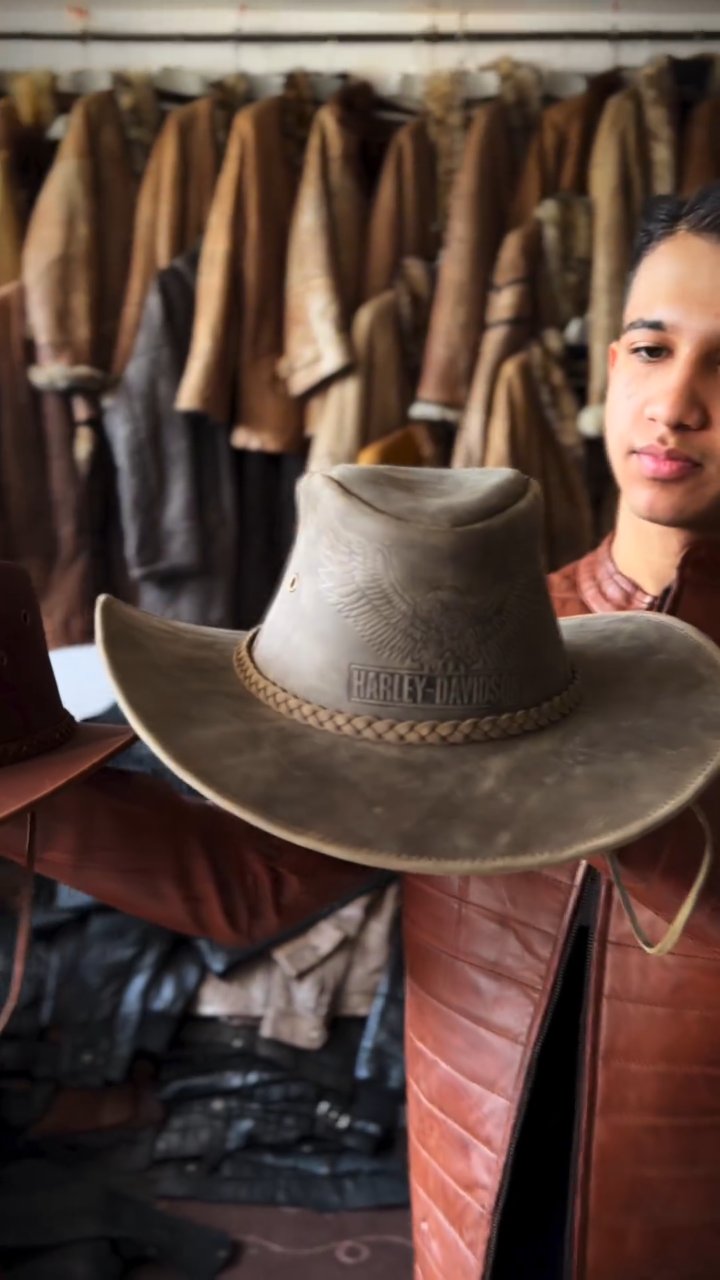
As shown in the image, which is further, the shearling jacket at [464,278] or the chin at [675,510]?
the shearling jacket at [464,278]

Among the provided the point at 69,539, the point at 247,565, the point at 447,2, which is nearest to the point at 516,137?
the point at 447,2

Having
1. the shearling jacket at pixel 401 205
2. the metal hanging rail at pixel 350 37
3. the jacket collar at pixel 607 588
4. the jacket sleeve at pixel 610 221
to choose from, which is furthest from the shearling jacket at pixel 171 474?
the jacket collar at pixel 607 588

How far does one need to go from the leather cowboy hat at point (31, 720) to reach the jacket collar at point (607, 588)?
0.46 m

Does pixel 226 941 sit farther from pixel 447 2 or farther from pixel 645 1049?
pixel 447 2

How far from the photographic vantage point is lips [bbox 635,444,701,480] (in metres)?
0.78

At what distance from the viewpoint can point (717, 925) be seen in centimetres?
64

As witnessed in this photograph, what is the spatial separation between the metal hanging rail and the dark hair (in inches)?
37.6

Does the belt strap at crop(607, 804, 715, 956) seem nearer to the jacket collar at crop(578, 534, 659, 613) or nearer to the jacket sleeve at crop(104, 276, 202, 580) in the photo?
the jacket collar at crop(578, 534, 659, 613)

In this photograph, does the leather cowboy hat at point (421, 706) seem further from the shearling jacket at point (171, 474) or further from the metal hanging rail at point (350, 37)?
the metal hanging rail at point (350, 37)

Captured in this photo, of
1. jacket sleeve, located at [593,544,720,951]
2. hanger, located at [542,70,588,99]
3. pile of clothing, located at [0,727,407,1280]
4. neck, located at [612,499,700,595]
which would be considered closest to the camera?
jacket sleeve, located at [593,544,720,951]

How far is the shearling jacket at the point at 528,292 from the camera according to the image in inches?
60.4

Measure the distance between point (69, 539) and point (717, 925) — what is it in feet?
4.19

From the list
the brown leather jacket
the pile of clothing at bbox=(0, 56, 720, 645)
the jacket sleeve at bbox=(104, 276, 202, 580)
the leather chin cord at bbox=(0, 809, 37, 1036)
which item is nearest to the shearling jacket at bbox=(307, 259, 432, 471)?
the pile of clothing at bbox=(0, 56, 720, 645)

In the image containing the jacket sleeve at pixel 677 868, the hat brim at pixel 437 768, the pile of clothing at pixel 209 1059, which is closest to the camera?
the hat brim at pixel 437 768
